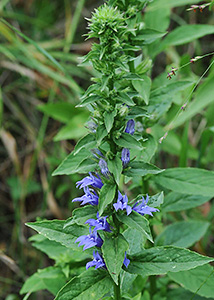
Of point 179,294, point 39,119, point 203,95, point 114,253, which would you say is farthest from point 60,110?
point 114,253

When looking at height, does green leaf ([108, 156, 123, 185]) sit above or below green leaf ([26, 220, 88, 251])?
above

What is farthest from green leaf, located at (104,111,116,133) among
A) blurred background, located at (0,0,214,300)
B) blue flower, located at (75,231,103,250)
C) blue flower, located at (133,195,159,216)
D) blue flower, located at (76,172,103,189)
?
blurred background, located at (0,0,214,300)

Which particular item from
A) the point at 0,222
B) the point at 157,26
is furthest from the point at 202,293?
the point at 0,222

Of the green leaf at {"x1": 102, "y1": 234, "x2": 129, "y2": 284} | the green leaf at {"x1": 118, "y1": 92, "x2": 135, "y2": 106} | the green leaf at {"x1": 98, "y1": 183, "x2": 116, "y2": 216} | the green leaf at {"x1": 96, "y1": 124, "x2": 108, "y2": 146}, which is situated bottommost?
the green leaf at {"x1": 102, "y1": 234, "x2": 129, "y2": 284}

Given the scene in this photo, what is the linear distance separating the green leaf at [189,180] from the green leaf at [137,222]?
19.9 inches

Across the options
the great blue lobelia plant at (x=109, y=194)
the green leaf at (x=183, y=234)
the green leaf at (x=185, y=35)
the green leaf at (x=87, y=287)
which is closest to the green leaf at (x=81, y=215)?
the great blue lobelia plant at (x=109, y=194)

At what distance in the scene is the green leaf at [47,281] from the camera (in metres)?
2.03

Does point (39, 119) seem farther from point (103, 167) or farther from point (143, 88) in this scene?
point (103, 167)

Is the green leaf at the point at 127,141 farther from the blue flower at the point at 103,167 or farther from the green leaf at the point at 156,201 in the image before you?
the green leaf at the point at 156,201

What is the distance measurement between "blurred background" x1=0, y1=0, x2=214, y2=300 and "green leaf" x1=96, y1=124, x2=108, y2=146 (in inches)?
61.0

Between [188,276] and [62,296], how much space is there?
87 cm

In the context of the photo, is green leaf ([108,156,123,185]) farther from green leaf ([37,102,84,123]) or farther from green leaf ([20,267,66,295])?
green leaf ([37,102,84,123])

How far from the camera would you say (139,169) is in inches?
60.4

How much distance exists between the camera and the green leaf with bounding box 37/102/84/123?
3.18 metres
